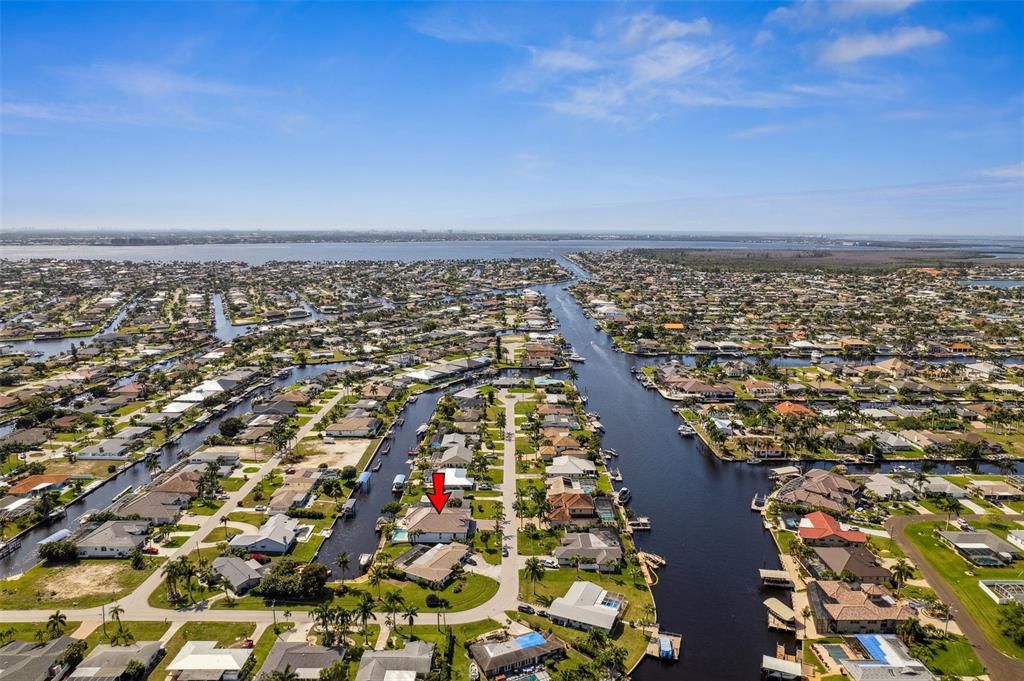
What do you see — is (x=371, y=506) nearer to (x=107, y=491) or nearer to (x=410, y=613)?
(x=410, y=613)

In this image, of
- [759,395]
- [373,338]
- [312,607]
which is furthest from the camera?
[373,338]

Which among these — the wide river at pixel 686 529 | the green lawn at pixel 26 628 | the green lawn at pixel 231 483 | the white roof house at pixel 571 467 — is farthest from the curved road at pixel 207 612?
the white roof house at pixel 571 467

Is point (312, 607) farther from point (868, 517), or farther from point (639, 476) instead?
point (868, 517)

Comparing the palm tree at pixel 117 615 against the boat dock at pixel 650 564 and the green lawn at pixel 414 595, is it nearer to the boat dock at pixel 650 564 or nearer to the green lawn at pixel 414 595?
the green lawn at pixel 414 595

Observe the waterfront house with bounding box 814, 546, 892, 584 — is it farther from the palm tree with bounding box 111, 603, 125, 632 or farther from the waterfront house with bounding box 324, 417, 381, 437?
the waterfront house with bounding box 324, 417, 381, 437

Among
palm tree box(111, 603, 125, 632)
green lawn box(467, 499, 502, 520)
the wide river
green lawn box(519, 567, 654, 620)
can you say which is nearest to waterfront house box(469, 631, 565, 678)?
green lawn box(519, 567, 654, 620)

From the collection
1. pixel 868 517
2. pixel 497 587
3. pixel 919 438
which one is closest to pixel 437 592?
pixel 497 587
